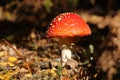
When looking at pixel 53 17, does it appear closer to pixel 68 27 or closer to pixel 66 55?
pixel 66 55

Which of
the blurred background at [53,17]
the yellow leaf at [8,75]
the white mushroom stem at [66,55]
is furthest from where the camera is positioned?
the blurred background at [53,17]

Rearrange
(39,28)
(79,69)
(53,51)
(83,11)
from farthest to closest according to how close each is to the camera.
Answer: (83,11) < (39,28) < (53,51) < (79,69)

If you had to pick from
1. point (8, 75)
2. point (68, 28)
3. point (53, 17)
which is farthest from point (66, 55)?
point (53, 17)

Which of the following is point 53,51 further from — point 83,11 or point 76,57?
point 83,11

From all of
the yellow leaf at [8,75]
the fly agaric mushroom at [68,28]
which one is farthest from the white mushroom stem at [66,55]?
the yellow leaf at [8,75]

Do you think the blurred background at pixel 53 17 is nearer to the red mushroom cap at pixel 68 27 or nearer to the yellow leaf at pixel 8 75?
the red mushroom cap at pixel 68 27

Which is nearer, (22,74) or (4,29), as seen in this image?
(22,74)

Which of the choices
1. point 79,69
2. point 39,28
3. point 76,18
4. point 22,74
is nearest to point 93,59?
point 79,69

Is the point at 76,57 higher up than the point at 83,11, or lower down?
lower down
